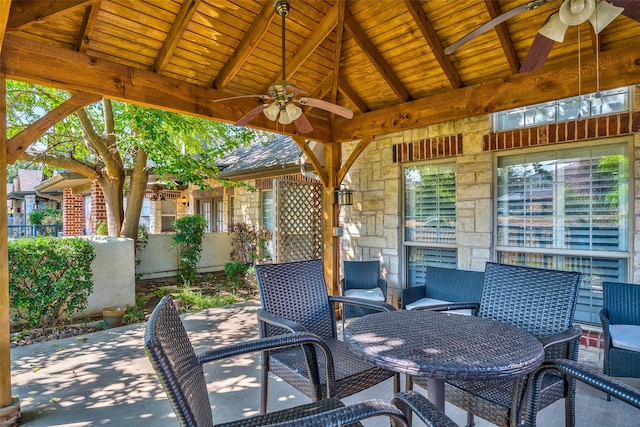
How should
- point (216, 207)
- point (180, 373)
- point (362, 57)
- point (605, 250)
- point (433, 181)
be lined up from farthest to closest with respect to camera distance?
point (216, 207), point (433, 181), point (362, 57), point (605, 250), point (180, 373)

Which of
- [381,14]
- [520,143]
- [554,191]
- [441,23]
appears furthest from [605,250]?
[381,14]

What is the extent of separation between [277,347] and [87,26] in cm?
279

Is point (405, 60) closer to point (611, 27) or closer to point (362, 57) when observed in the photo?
point (362, 57)

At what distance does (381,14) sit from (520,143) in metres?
1.92

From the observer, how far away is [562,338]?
1916 mm

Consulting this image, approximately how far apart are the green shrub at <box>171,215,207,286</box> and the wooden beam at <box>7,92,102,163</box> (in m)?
4.86

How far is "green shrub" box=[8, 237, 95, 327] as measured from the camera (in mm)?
4305

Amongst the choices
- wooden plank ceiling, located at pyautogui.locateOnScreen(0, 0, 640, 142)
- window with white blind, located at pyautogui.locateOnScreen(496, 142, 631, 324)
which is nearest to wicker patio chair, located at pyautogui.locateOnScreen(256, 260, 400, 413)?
wooden plank ceiling, located at pyautogui.locateOnScreen(0, 0, 640, 142)

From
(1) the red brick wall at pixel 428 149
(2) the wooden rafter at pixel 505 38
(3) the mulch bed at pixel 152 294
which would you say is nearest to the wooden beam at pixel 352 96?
(1) the red brick wall at pixel 428 149

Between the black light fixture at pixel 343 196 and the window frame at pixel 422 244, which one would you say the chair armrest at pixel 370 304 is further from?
the black light fixture at pixel 343 196

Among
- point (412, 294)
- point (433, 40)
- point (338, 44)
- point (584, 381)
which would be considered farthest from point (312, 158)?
point (584, 381)

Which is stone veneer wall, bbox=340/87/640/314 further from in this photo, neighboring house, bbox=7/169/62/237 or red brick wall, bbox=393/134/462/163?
neighboring house, bbox=7/169/62/237

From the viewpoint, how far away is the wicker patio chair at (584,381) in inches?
51.8

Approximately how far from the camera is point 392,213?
193 inches
